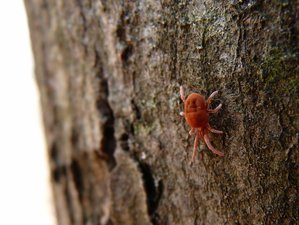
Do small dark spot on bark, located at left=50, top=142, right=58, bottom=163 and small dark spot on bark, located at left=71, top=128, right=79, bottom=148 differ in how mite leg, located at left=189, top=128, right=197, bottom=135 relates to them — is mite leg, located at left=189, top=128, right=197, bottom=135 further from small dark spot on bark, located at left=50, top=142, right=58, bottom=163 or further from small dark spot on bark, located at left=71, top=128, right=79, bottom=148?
small dark spot on bark, located at left=50, top=142, right=58, bottom=163

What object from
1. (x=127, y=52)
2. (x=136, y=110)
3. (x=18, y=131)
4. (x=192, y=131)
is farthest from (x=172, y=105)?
(x=18, y=131)

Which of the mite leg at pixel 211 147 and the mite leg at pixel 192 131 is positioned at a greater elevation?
the mite leg at pixel 192 131

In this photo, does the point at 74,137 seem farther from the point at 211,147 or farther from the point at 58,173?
the point at 211,147

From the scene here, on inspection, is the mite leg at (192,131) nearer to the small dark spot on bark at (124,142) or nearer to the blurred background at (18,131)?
the small dark spot on bark at (124,142)

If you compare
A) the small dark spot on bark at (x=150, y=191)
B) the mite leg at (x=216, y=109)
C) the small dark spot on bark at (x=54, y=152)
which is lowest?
the small dark spot on bark at (x=150, y=191)

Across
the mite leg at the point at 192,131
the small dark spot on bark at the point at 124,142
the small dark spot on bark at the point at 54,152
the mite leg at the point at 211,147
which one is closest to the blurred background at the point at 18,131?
the small dark spot on bark at the point at 54,152

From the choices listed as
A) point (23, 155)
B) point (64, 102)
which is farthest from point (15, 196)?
point (64, 102)
